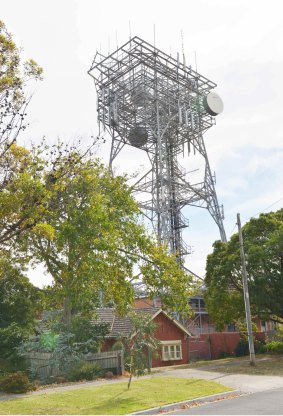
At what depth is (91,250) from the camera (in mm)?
25859

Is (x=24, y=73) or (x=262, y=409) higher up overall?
(x=24, y=73)

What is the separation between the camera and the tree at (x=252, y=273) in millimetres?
34219

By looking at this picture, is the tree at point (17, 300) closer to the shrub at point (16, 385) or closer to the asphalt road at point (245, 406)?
the shrub at point (16, 385)

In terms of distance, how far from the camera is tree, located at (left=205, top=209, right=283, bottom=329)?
34219mm

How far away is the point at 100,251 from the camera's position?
84.6 ft

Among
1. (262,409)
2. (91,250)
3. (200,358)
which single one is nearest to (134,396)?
(262,409)

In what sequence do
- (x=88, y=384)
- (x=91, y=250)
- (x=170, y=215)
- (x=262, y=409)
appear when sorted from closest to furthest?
1. (x=262, y=409)
2. (x=88, y=384)
3. (x=91, y=250)
4. (x=170, y=215)

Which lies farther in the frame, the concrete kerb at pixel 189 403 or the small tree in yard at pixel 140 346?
the small tree in yard at pixel 140 346

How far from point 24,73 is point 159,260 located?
15.6m

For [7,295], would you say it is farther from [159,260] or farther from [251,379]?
[251,379]

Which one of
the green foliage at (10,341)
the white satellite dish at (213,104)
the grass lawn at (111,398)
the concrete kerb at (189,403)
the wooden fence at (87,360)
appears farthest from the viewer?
the white satellite dish at (213,104)

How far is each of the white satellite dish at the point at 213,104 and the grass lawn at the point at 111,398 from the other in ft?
120

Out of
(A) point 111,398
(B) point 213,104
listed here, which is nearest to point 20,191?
(A) point 111,398

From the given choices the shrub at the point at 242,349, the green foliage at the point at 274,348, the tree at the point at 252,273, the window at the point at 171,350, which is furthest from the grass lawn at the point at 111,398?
the shrub at the point at 242,349
